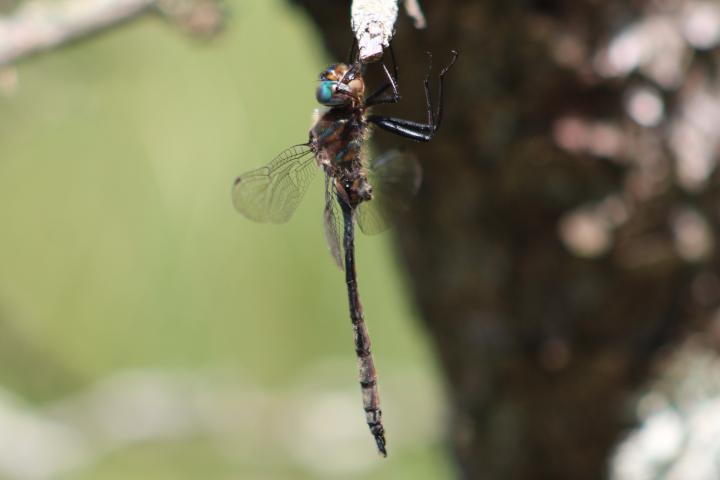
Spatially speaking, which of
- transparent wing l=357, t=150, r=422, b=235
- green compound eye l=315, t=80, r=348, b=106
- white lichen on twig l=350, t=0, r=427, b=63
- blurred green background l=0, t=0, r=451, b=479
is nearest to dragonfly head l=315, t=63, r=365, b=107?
green compound eye l=315, t=80, r=348, b=106

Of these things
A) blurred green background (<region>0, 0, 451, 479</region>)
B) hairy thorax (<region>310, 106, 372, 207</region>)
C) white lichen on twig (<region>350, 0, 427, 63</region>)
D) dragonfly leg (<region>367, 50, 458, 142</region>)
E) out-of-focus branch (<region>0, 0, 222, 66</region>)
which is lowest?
white lichen on twig (<region>350, 0, 427, 63</region>)

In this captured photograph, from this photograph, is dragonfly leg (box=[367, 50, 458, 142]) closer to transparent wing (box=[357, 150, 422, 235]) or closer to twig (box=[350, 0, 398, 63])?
transparent wing (box=[357, 150, 422, 235])

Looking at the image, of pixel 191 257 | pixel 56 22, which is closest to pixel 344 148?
pixel 56 22

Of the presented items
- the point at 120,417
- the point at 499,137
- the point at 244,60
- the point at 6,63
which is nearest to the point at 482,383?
the point at 499,137

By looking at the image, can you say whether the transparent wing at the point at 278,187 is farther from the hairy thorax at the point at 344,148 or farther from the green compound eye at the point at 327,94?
the green compound eye at the point at 327,94

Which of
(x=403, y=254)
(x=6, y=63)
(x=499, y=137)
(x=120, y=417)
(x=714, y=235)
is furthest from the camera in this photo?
(x=120, y=417)

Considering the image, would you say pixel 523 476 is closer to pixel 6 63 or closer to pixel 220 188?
pixel 6 63

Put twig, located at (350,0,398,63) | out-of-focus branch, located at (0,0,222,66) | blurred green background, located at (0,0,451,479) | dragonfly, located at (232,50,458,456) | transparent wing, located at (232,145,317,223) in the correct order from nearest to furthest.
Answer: twig, located at (350,0,398,63)
out-of-focus branch, located at (0,0,222,66)
dragonfly, located at (232,50,458,456)
transparent wing, located at (232,145,317,223)
blurred green background, located at (0,0,451,479)
